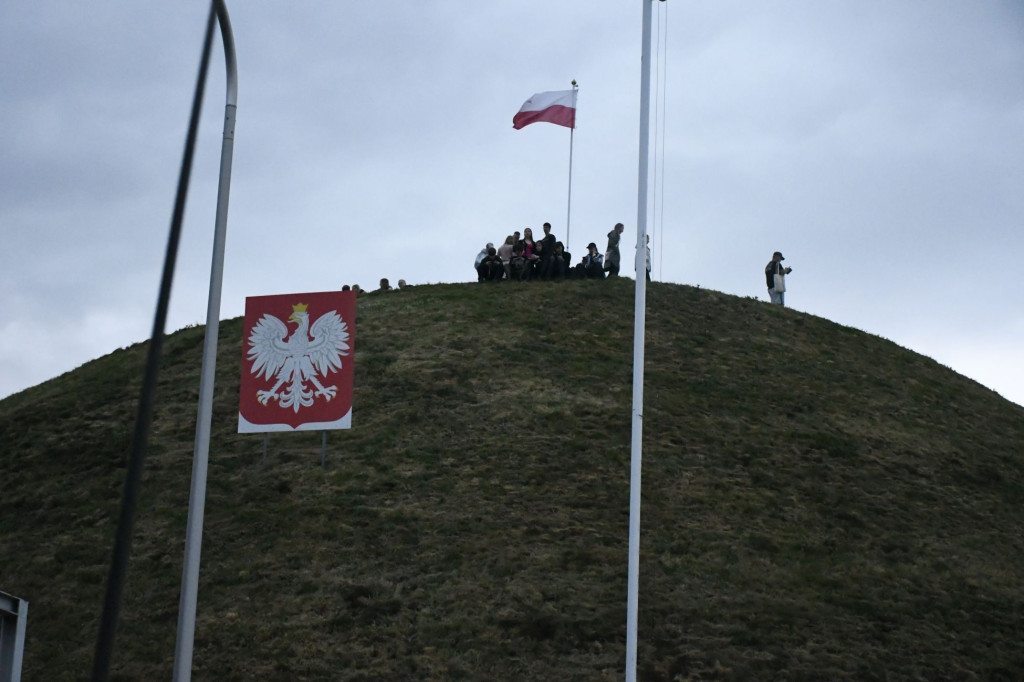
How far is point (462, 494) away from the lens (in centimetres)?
2530

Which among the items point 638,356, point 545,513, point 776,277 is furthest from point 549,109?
point 638,356

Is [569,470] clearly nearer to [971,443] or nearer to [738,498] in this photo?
[738,498]

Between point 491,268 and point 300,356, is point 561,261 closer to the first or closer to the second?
point 491,268

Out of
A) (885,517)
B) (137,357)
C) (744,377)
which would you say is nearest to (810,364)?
(744,377)

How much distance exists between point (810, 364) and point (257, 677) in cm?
1998

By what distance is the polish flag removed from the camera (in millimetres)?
34094

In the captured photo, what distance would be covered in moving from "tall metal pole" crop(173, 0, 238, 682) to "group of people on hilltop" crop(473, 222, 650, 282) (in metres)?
22.6

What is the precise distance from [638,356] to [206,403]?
20.5 feet

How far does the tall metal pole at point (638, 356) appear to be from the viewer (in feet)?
54.0

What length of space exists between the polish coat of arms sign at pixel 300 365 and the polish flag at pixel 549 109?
11.2 meters

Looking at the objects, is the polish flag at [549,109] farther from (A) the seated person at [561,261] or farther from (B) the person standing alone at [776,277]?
(B) the person standing alone at [776,277]

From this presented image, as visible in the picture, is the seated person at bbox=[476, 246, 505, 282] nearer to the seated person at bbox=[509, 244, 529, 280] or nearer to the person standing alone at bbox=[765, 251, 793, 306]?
the seated person at bbox=[509, 244, 529, 280]

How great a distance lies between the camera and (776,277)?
39094mm

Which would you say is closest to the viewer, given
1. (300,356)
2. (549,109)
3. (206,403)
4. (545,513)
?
(206,403)
